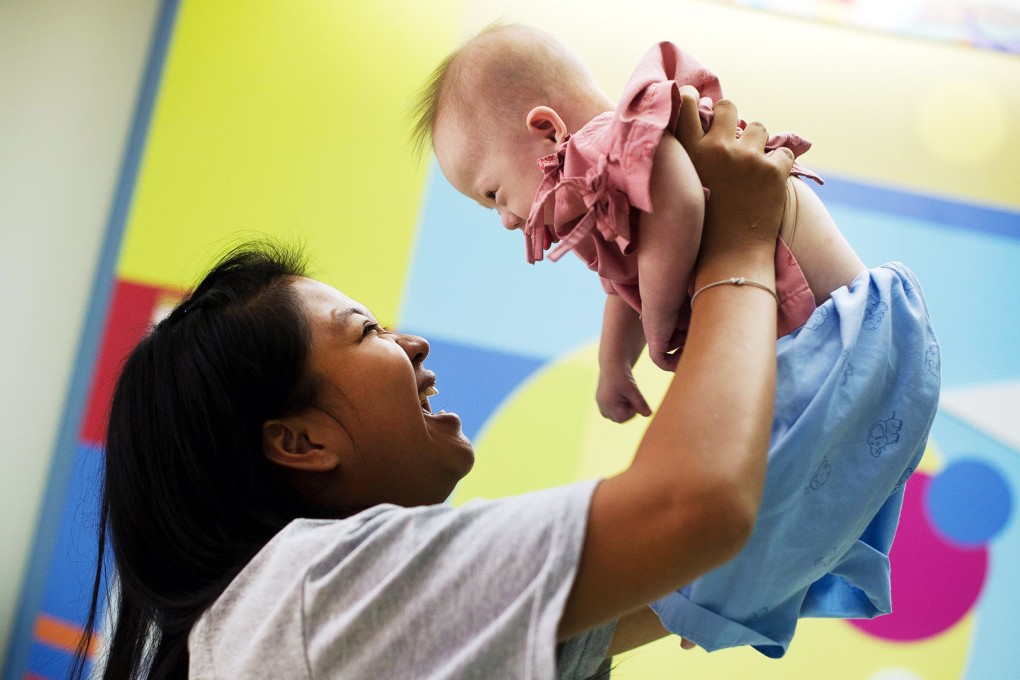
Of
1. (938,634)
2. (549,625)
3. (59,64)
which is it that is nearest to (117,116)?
(59,64)

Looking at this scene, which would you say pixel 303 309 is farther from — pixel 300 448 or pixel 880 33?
pixel 880 33

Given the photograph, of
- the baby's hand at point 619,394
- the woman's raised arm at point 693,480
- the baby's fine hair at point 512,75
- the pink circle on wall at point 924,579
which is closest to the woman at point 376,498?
the woman's raised arm at point 693,480

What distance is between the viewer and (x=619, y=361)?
105cm

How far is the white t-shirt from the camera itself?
0.61 meters

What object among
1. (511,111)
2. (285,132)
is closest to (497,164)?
(511,111)

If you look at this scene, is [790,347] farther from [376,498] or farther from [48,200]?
[48,200]

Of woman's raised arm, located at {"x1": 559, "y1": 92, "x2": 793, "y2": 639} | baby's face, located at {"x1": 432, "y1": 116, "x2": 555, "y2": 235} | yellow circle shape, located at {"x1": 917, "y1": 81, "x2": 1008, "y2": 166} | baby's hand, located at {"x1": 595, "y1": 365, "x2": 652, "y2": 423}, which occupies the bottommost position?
baby's hand, located at {"x1": 595, "y1": 365, "x2": 652, "y2": 423}

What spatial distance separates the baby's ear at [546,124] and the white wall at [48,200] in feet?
3.54

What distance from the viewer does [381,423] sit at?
88 centimetres

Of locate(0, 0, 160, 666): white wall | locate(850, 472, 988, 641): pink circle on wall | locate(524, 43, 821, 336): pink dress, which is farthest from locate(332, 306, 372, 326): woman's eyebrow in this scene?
locate(850, 472, 988, 641): pink circle on wall

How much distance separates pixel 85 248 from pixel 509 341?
2.91ft

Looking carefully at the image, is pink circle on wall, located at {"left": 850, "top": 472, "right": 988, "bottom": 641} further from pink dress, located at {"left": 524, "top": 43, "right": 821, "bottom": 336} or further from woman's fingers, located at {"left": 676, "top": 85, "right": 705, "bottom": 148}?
woman's fingers, located at {"left": 676, "top": 85, "right": 705, "bottom": 148}

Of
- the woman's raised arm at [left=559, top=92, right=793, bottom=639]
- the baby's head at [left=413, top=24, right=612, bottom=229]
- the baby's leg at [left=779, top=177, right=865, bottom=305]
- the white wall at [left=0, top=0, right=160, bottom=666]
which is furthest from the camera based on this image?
the white wall at [left=0, top=0, right=160, bottom=666]

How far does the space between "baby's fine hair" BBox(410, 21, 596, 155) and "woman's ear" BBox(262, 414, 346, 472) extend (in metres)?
0.44
